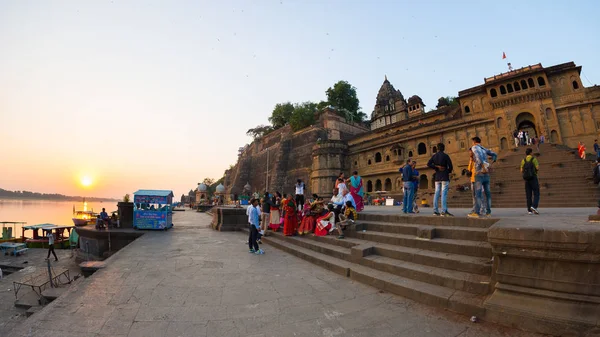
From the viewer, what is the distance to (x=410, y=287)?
373 cm

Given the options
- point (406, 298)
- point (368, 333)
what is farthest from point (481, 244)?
point (368, 333)

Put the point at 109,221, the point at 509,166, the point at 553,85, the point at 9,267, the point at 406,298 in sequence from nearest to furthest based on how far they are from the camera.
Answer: the point at 406,298
the point at 109,221
the point at 9,267
the point at 509,166
the point at 553,85

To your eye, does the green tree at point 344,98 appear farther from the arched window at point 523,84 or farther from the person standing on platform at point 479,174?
the person standing on platform at point 479,174

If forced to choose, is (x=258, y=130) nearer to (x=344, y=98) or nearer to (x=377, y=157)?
(x=344, y=98)

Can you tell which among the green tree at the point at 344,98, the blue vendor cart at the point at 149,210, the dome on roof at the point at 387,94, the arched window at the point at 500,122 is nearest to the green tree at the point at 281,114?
the green tree at the point at 344,98

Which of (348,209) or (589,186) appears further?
(589,186)

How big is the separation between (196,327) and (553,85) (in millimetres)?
33324

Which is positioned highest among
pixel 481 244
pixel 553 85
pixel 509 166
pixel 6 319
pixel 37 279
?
pixel 553 85

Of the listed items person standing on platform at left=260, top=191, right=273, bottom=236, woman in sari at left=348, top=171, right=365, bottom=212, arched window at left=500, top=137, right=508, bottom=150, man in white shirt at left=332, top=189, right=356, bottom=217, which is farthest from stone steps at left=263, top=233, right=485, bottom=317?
arched window at left=500, top=137, right=508, bottom=150

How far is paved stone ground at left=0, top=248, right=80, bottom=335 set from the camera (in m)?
6.50

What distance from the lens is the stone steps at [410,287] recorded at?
3.17 meters

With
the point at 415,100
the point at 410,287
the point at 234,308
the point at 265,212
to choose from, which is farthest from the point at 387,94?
the point at 234,308

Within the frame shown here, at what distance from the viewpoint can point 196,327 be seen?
305cm

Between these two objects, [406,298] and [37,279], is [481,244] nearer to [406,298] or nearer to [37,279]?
[406,298]
